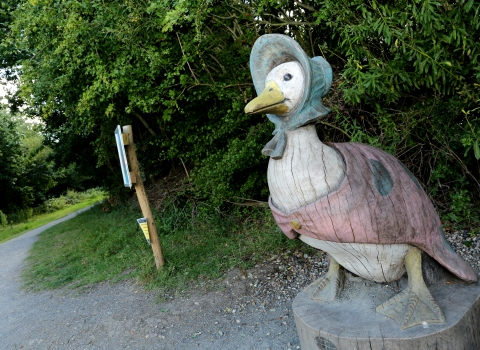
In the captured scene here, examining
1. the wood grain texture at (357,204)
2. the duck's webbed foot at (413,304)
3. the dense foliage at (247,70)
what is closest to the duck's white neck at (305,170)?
the wood grain texture at (357,204)

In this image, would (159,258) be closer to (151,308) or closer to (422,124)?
(151,308)

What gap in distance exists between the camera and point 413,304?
6.16 feet

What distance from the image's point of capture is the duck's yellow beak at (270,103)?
1.82 metres

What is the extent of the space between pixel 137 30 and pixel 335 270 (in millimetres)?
4181

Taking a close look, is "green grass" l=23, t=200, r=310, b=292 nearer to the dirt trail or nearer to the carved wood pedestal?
the dirt trail

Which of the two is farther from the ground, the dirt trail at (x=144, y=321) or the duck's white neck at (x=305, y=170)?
the duck's white neck at (x=305, y=170)

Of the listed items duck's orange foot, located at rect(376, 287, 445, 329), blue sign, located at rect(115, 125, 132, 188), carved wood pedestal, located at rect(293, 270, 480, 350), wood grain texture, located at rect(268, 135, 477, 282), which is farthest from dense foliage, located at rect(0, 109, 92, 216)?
duck's orange foot, located at rect(376, 287, 445, 329)

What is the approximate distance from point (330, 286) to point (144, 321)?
8.27 ft

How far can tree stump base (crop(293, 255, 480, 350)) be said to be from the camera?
179cm

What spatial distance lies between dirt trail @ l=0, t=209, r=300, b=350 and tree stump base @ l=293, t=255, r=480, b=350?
1290 mm

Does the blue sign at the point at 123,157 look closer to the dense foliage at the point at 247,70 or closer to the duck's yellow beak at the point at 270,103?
the dense foliage at the point at 247,70

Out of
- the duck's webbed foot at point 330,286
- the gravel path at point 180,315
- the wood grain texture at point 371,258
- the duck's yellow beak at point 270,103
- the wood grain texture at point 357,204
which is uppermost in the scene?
the duck's yellow beak at point 270,103

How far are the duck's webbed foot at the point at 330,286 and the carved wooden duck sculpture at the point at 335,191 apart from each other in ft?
0.95

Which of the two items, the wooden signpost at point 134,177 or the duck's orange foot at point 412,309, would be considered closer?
the duck's orange foot at point 412,309
